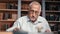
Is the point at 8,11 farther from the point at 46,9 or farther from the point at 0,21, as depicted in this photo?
the point at 46,9

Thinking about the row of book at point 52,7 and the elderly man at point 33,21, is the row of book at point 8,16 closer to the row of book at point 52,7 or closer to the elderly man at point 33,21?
the row of book at point 52,7

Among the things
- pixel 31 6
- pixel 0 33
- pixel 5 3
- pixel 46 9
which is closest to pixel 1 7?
pixel 5 3

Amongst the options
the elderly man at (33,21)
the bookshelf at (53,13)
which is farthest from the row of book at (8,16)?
the elderly man at (33,21)

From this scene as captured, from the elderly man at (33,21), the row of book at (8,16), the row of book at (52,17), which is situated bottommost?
the row of book at (52,17)

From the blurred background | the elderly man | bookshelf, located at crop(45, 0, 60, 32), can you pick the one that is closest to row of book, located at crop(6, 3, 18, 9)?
the blurred background

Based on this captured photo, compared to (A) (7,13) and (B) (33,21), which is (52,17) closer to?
(A) (7,13)

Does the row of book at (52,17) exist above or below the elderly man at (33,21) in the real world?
below

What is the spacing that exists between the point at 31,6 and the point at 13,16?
9.24ft

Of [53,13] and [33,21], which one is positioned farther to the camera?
[53,13]

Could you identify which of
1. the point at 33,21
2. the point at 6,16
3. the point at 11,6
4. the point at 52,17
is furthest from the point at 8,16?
the point at 33,21

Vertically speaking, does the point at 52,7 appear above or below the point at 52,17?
above

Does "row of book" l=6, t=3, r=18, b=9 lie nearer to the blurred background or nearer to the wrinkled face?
the blurred background

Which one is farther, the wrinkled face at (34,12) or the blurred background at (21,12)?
the blurred background at (21,12)

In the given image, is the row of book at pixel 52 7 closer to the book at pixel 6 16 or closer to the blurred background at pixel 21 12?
the blurred background at pixel 21 12
